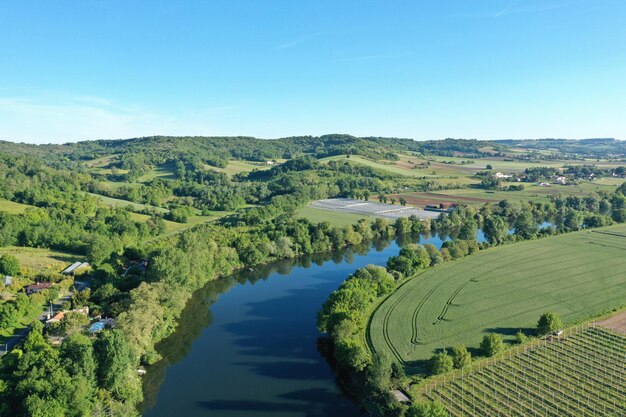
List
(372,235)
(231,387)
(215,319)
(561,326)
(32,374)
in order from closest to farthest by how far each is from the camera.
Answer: (32,374) < (231,387) < (561,326) < (215,319) < (372,235)

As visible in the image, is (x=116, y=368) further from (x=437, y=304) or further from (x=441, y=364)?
(x=437, y=304)

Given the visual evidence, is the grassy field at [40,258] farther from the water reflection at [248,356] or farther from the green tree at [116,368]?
the green tree at [116,368]

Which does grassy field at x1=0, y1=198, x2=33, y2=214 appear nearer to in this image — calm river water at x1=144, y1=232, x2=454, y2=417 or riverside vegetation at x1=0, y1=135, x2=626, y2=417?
riverside vegetation at x1=0, y1=135, x2=626, y2=417

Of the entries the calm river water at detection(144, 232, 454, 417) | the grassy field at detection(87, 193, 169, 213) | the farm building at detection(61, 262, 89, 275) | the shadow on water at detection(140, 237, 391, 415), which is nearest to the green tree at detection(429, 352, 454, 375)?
the calm river water at detection(144, 232, 454, 417)

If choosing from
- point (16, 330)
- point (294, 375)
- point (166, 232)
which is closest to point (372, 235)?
point (166, 232)

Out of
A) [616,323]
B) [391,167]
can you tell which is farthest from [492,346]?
[391,167]

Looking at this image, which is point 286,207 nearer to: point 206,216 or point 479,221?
point 206,216

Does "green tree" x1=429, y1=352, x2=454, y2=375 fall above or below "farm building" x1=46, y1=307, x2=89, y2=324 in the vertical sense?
below
